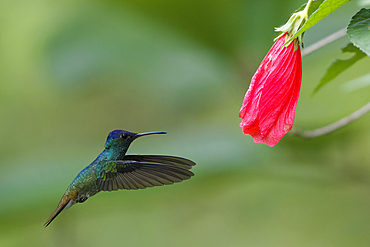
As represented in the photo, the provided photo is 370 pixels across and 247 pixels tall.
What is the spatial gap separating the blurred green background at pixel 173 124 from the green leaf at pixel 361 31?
762 mm

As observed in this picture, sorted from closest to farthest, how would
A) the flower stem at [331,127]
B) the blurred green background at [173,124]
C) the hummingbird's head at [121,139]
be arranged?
the hummingbird's head at [121,139] < the flower stem at [331,127] < the blurred green background at [173,124]

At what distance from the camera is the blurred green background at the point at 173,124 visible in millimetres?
1154

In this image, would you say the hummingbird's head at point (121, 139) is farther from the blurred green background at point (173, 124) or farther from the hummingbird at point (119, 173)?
the blurred green background at point (173, 124)

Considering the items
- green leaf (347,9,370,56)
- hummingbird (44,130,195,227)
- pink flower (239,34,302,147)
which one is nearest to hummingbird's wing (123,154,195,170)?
hummingbird (44,130,195,227)

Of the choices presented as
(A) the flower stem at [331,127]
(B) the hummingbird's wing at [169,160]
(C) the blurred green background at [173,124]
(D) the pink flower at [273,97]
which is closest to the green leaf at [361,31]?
(D) the pink flower at [273,97]

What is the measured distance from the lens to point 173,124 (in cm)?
164

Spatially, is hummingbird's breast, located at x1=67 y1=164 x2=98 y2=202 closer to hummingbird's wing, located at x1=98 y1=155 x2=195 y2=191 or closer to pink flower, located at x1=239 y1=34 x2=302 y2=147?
hummingbird's wing, located at x1=98 y1=155 x2=195 y2=191

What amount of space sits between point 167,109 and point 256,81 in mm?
1151

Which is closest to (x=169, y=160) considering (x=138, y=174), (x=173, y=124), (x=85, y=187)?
(x=138, y=174)

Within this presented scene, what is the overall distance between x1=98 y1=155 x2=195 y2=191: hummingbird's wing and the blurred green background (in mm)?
441

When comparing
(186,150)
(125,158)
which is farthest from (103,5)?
(125,158)

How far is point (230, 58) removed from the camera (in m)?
1.25

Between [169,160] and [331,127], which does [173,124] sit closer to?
[331,127]

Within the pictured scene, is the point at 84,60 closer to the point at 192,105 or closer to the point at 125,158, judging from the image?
the point at 192,105
